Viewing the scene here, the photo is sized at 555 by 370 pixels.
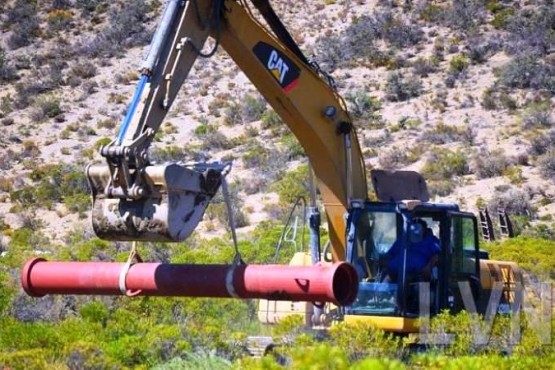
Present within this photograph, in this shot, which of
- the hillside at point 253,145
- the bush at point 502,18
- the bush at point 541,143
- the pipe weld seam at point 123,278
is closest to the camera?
the pipe weld seam at point 123,278

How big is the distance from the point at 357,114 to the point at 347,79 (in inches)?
189

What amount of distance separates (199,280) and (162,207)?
0.74m

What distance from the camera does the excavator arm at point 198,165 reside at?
7.53 metres

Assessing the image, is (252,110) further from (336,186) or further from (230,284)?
(230,284)

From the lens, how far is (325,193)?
12.0 metres

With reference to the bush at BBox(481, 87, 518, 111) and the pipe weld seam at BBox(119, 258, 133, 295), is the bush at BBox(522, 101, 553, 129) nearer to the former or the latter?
the bush at BBox(481, 87, 518, 111)


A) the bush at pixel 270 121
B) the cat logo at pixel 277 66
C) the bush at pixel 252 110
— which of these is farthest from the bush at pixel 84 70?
the cat logo at pixel 277 66

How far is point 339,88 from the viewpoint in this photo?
4094 centimetres

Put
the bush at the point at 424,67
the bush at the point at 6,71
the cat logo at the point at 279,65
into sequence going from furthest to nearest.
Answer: the bush at the point at 6,71 → the bush at the point at 424,67 → the cat logo at the point at 279,65

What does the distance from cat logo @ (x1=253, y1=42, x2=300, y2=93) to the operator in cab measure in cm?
203

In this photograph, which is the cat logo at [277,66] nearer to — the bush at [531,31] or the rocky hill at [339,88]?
the rocky hill at [339,88]

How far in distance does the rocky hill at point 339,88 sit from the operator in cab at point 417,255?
14095 mm

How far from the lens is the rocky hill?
30.5m

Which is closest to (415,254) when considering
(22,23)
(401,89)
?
(401,89)
